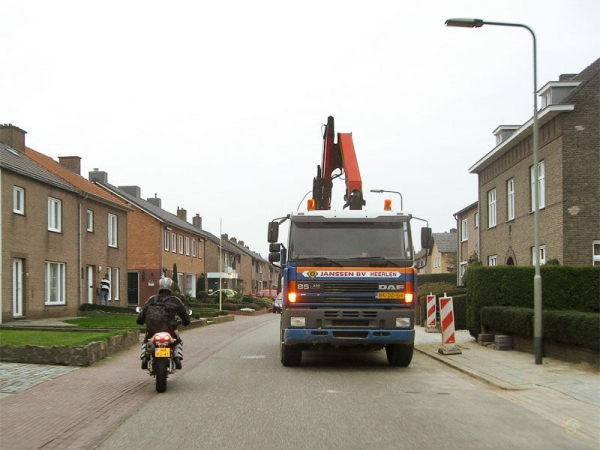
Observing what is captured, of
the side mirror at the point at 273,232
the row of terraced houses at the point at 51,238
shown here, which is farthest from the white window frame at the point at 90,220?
the side mirror at the point at 273,232

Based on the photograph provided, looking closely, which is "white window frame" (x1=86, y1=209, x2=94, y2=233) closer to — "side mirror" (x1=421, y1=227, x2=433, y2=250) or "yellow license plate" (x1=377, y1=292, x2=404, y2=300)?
"side mirror" (x1=421, y1=227, x2=433, y2=250)

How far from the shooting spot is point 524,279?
1688cm

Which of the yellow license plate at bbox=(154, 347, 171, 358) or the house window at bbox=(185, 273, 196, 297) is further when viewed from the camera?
the house window at bbox=(185, 273, 196, 297)

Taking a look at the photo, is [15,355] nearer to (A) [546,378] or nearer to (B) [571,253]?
(A) [546,378]

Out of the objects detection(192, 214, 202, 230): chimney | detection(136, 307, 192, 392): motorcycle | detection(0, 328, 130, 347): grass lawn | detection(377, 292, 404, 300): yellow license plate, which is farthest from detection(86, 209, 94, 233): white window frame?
detection(192, 214, 202, 230): chimney

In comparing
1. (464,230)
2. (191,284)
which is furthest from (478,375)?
(191,284)

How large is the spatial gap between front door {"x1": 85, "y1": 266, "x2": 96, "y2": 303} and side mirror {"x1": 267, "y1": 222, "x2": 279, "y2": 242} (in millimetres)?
20278

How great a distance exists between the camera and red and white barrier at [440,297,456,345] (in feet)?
49.9

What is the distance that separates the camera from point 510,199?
2939 centimetres

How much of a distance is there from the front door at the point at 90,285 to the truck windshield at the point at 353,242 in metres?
20.8

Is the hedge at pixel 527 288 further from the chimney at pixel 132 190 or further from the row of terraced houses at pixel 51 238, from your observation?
the chimney at pixel 132 190

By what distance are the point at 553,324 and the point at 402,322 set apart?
10.2ft

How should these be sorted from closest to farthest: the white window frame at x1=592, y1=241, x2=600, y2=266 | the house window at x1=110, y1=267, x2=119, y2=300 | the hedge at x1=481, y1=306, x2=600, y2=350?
1. the hedge at x1=481, y1=306, x2=600, y2=350
2. the white window frame at x1=592, y1=241, x2=600, y2=266
3. the house window at x1=110, y1=267, x2=119, y2=300

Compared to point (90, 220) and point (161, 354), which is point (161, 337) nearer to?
point (161, 354)
